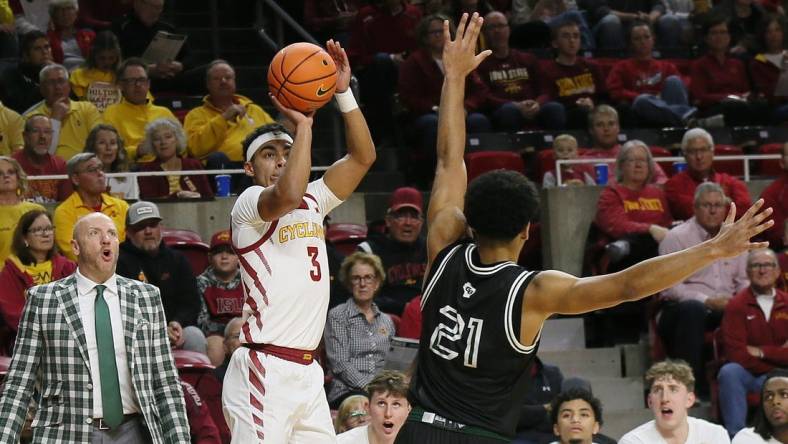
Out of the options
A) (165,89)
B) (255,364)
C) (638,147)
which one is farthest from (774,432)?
(165,89)

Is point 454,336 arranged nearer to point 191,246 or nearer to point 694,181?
point 191,246

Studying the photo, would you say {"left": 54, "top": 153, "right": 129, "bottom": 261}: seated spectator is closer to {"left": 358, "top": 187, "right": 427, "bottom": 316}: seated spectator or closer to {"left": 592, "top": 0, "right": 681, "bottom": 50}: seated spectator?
{"left": 358, "top": 187, "right": 427, "bottom": 316}: seated spectator

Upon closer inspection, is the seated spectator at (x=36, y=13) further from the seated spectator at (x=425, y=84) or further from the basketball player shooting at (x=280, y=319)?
the basketball player shooting at (x=280, y=319)

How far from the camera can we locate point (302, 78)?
622cm

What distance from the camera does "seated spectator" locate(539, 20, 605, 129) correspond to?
13.9 meters

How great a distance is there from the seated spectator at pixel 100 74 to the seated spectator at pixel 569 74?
4.10m

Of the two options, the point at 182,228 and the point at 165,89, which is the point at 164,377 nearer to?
the point at 182,228

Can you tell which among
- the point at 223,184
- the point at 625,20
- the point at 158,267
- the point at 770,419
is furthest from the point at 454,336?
the point at 625,20

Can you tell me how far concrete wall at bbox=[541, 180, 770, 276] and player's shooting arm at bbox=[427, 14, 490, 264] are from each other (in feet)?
19.0

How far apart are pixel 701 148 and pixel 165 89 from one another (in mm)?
4778

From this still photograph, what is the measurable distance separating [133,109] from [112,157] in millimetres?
989

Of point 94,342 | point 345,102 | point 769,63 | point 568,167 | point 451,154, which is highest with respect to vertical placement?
point 769,63

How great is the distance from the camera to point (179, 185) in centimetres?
1135

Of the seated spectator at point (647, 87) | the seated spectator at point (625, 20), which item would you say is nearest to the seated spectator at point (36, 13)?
the seated spectator at point (647, 87)
